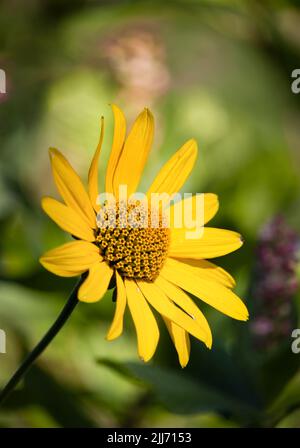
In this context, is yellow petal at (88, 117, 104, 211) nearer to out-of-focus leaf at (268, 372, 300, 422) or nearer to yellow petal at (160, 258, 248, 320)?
yellow petal at (160, 258, 248, 320)

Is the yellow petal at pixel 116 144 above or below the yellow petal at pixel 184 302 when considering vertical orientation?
above

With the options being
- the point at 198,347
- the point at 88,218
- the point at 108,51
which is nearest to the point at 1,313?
the point at 198,347

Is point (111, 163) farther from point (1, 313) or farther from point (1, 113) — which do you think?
point (1, 113)

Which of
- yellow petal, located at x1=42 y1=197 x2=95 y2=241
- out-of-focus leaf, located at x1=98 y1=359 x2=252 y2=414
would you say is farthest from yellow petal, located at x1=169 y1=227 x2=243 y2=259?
out-of-focus leaf, located at x1=98 y1=359 x2=252 y2=414

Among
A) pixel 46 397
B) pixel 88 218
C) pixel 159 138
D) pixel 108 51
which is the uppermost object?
pixel 108 51

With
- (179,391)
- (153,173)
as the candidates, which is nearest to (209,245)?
(179,391)

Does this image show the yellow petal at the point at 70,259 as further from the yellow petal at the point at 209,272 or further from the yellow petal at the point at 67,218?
the yellow petal at the point at 209,272

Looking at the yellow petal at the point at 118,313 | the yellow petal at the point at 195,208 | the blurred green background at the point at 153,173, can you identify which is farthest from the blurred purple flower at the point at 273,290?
the yellow petal at the point at 118,313
